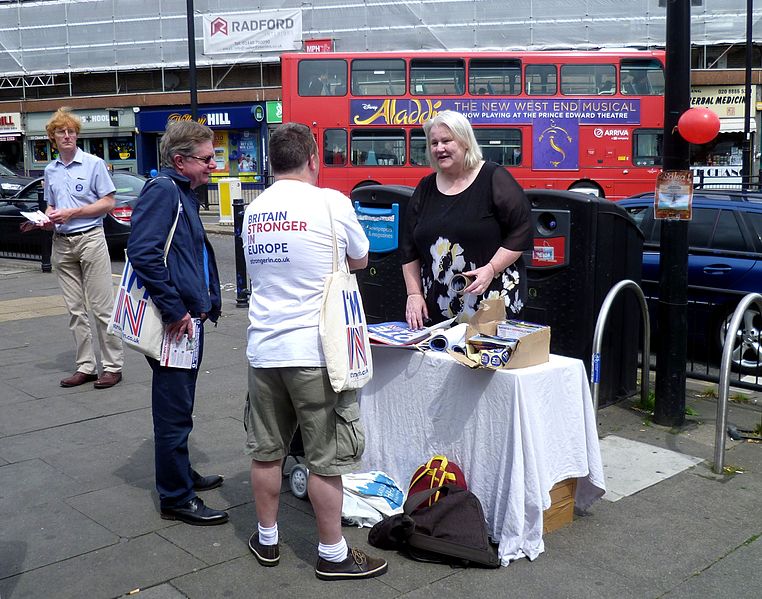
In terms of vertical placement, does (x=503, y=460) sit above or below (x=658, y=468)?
above

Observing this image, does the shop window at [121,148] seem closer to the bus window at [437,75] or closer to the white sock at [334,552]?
the bus window at [437,75]

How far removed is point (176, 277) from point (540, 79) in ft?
60.1

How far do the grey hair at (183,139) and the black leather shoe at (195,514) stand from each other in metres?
1.64

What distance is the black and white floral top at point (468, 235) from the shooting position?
4.21 metres

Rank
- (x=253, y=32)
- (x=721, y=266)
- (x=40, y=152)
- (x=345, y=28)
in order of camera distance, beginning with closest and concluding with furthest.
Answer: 1. (x=721, y=266)
2. (x=345, y=28)
3. (x=253, y=32)
4. (x=40, y=152)

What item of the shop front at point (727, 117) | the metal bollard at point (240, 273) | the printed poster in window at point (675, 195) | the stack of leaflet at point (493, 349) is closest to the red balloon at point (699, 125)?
the printed poster in window at point (675, 195)

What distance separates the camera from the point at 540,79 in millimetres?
20953

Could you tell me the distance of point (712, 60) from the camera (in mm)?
30594

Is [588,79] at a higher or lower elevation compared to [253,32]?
lower

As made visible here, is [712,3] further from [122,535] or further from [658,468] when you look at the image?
[122,535]

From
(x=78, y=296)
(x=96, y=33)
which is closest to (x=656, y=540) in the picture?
(x=78, y=296)

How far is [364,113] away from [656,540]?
726 inches

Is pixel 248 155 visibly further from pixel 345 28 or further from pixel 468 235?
pixel 468 235

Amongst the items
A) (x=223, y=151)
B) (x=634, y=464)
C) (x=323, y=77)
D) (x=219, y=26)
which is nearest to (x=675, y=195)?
(x=634, y=464)
